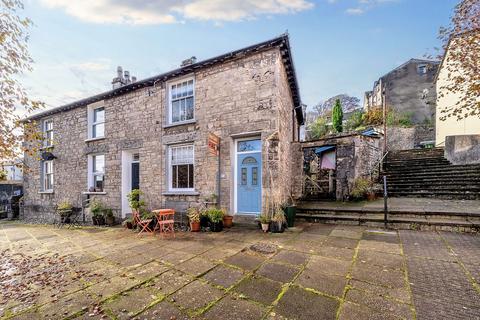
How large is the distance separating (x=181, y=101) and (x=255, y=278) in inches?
279

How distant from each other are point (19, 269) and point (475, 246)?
9.16 meters

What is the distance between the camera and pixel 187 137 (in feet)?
26.2

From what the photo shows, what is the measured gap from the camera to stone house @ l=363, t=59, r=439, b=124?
879 inches

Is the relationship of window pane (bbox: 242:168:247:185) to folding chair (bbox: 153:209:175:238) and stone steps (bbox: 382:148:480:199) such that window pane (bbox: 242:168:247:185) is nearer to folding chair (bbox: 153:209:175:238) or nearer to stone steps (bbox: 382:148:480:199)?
folding chair (bbox: 153:209:175:238)

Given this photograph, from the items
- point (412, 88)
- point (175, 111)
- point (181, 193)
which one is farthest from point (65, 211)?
point (412, 88)

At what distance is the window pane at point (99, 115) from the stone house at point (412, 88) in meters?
25.0

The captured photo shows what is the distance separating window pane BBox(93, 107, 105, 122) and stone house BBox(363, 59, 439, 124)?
25050mm

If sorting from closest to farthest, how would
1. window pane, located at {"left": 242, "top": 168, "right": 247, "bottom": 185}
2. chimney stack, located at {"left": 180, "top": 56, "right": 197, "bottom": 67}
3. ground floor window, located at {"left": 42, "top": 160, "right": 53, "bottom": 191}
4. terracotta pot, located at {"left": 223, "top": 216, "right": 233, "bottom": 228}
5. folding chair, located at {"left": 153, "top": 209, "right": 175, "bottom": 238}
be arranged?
folding chair, located at {"left": 153, "top": 209, "right": 175, "bottom": 238}, terracotta pot, located at {"left": 223, "top": 216, "right": 233, "bottom": 228}, window pane, located at {"left": 242, "top": 168, "right": 247, "bottom": 185}, chimney stack, located at {"left": 180, "top": 56, "right": 197, "bottom": 67}, ground floor window, located at {"left": 42, "top": 160, "right": 53, "bottom": 191}

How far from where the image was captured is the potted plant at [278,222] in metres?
5.98

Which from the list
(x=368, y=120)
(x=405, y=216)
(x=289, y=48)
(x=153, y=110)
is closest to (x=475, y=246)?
(x=405, y=216)

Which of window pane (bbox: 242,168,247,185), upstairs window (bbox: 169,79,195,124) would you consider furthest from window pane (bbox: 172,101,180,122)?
window pane (bbox: 242,168,247,185)

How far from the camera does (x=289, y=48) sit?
281 inches

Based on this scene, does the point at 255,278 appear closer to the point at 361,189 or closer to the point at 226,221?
the point at 226,221

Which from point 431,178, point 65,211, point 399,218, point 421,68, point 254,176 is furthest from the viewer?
point 421,68
